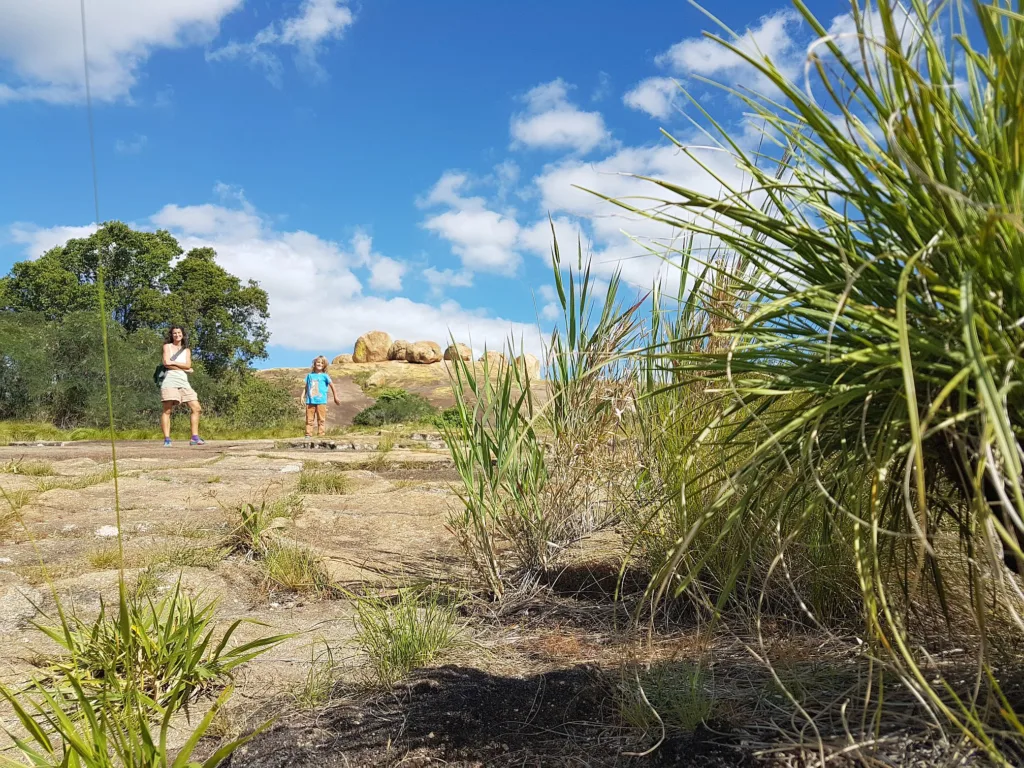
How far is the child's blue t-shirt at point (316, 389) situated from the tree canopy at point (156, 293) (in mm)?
15775

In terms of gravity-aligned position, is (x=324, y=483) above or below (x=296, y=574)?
above

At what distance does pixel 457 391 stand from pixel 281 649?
1262 millimetres

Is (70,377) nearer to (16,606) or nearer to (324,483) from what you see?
(324,483)

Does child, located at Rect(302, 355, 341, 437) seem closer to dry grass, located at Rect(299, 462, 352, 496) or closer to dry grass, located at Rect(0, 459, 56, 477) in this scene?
dry grass, located at Rect(0, 459, 56, 477)

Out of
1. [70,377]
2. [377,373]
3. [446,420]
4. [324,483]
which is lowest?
[324,483]

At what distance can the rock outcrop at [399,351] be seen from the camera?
5506 cm

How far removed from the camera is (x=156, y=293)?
2762cm

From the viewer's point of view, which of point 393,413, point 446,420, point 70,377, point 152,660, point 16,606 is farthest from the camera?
point 393,413

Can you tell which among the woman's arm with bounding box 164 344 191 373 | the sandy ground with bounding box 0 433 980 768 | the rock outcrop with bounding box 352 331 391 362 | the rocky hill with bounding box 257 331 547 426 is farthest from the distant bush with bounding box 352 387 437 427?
the rock outcrop with bounding box 352 331 391 362

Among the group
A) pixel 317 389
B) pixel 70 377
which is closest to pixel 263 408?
pixel 70 377

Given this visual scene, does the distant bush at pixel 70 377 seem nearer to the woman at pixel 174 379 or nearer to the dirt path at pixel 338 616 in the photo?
the woman at pixel 174 379

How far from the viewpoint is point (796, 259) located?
4.28 ft

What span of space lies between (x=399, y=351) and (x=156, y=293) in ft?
92.1

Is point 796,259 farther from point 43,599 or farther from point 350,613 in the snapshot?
point 43,599
